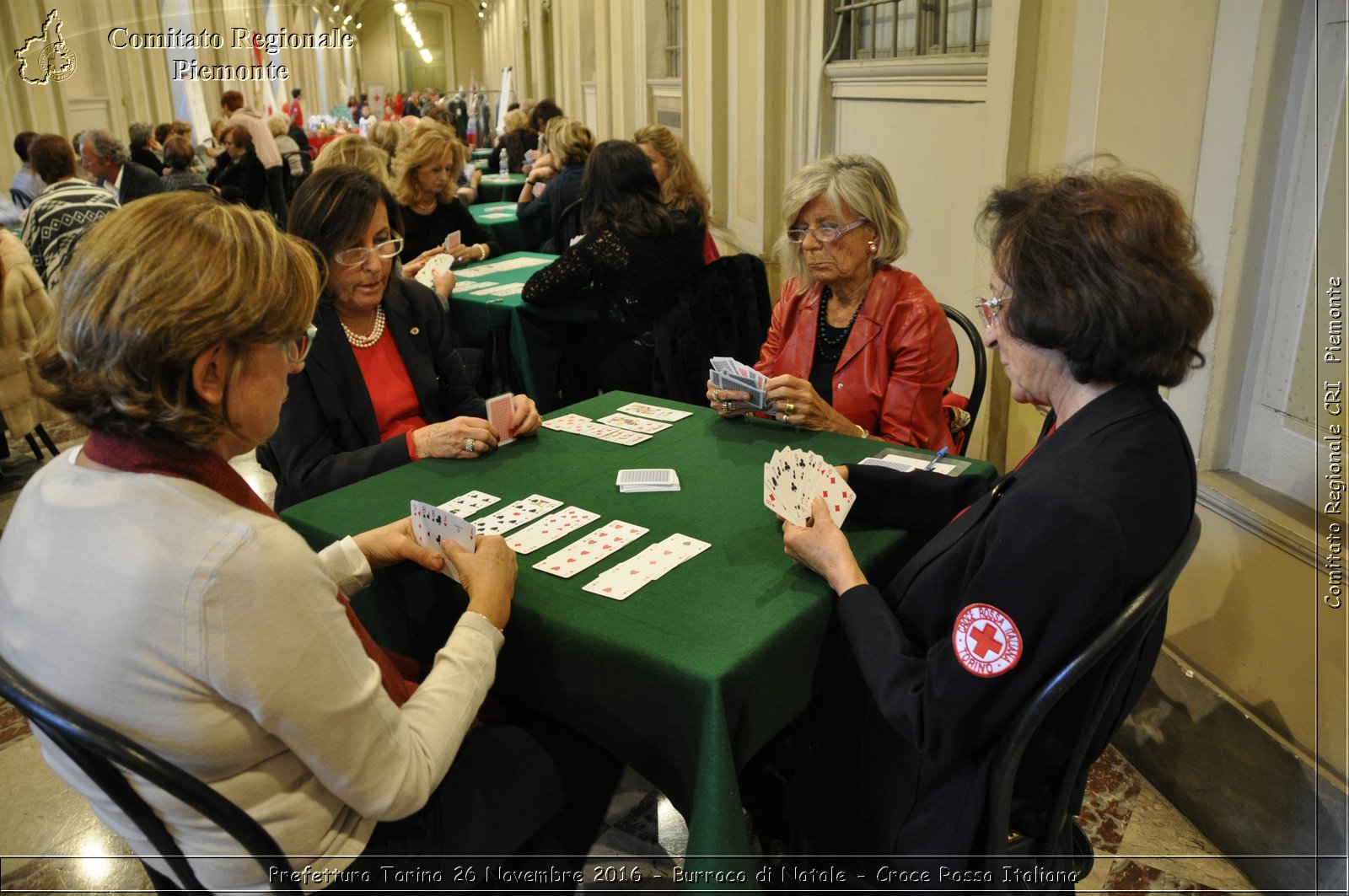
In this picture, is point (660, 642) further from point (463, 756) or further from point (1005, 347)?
point (1005, 347)

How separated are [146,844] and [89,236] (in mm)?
759

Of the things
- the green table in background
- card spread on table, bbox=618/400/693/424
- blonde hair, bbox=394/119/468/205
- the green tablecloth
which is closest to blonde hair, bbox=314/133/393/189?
blonde hair, bbox=394/119/468/205

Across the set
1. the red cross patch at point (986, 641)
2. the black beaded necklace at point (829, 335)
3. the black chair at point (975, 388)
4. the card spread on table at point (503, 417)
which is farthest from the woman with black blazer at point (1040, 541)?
the black chair at point (975, 388)

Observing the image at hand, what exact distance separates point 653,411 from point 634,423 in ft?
0.40

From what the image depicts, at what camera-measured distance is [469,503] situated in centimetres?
182

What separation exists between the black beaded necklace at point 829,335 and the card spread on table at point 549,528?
107 centimetres

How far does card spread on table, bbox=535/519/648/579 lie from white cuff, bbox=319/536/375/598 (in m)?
0.32

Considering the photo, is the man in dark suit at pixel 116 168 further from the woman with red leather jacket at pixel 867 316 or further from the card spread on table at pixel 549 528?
the card spread on table at pixel 549 528

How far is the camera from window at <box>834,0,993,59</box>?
3498mm

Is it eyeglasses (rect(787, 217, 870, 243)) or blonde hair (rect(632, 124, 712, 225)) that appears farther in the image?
blonde hair (rect(632, 124, 712, 225))

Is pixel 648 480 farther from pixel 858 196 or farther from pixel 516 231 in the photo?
pixel 516 231

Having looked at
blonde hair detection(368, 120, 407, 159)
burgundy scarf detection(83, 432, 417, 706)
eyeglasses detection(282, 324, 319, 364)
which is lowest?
burgundy scarf detection(83, 432, 417, 706)

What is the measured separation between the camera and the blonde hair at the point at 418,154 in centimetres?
459

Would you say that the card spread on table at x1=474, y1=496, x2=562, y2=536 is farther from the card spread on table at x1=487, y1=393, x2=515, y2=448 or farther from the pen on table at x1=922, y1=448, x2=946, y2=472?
the pen on table at x1=922, y1=448, x2=946, y2=472
